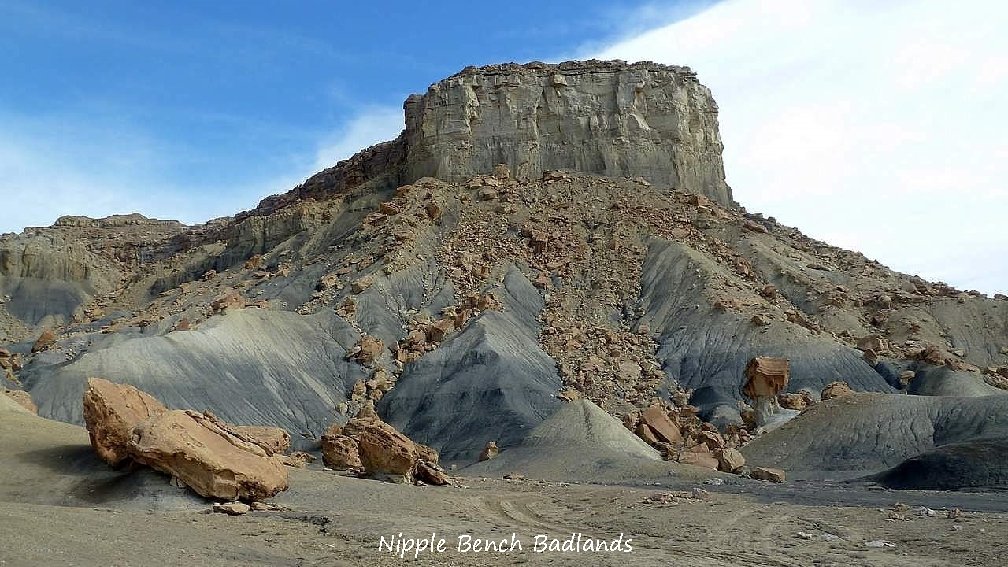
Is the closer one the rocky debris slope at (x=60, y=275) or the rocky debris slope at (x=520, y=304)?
the rocky debris slope at (x=520, y=304)

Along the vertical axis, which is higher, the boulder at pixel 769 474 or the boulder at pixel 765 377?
the boulder at pixel 765 377

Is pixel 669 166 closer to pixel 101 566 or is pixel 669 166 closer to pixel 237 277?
pixel 237 277

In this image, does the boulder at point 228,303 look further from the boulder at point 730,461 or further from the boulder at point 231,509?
the boulder at point 231,509

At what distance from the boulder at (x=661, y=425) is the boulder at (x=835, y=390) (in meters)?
6.17

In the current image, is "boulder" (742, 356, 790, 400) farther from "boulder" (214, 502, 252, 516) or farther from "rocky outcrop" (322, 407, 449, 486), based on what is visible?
"boulder" (214, 502, 252, 516)

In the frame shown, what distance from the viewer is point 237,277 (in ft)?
185

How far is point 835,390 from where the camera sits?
1432 inches

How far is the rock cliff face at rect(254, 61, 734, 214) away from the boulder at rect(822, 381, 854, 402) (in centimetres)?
2370

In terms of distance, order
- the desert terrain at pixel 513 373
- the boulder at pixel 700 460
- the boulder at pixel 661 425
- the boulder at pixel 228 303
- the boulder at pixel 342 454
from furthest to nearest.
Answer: the boulder at pixel 228 303, the boulder at pixel 661 425, the boulder at pixel 700 460, the boulder at pixel 342 454, the desert terrain at pixel 513 373

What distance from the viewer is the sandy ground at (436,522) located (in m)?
12.1

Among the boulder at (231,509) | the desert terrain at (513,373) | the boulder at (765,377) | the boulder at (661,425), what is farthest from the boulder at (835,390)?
the boulder at (231,509)

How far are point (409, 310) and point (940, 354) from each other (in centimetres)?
2449

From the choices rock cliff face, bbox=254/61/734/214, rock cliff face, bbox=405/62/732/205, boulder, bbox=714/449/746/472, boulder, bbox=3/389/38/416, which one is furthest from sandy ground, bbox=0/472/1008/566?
rock cliff face, bbox=254/61/734/214

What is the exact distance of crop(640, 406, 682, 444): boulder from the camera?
112 feet
